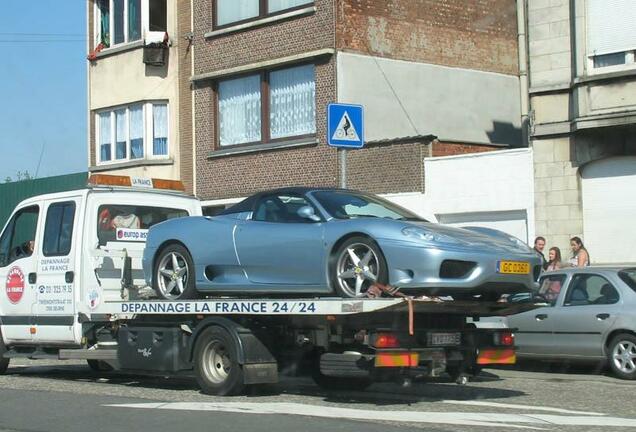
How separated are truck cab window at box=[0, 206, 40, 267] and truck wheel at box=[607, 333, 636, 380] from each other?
7.62 m

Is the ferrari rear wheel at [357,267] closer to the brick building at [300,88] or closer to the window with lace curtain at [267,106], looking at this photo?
the brick building at [300,88]

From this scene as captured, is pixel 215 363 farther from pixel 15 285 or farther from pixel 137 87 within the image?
pixel 137 87

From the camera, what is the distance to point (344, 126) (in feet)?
47.2

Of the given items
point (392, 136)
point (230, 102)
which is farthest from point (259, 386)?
point (230, 102)

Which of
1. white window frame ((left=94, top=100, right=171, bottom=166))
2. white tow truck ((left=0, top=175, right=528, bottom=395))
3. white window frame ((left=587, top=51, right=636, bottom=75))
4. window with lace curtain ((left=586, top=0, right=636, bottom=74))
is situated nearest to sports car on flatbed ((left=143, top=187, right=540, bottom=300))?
white tow truck ((left=0, top=175, right=528, bottom=395))

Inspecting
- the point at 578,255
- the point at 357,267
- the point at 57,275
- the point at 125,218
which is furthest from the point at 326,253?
the point at 578,255

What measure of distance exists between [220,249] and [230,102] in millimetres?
15189

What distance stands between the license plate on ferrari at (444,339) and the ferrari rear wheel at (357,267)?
0.86 meters

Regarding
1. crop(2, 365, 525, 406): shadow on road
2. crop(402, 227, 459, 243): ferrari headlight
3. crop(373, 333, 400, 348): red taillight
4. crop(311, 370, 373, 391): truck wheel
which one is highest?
crop(402, 227, 459, 243): ferrari headlight

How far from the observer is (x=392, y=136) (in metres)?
24.1

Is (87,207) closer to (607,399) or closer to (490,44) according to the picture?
(607,399)

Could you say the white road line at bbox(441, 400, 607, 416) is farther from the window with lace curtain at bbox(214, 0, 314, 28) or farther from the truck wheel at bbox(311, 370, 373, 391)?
the window with lace curtain at bbox(214, 0, 314, 28)

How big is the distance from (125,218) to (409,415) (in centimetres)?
525

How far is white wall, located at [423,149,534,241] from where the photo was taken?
66.5 feet
